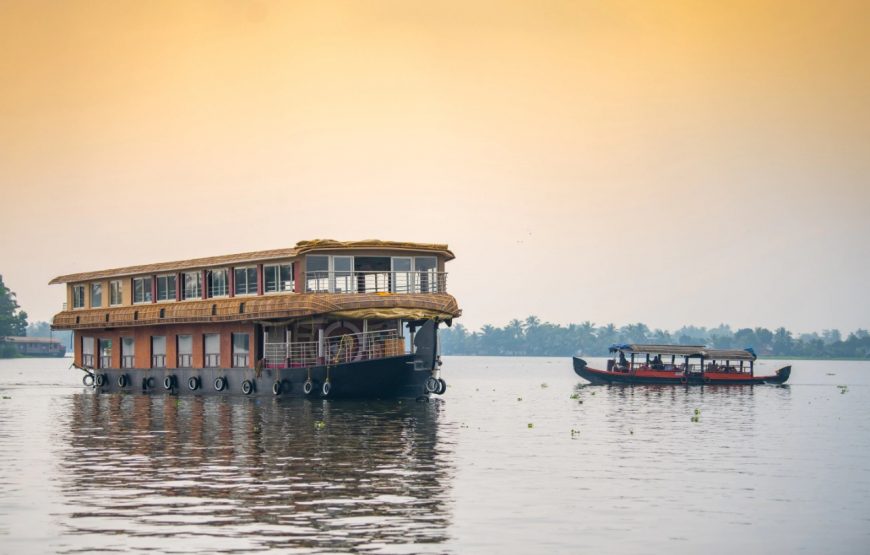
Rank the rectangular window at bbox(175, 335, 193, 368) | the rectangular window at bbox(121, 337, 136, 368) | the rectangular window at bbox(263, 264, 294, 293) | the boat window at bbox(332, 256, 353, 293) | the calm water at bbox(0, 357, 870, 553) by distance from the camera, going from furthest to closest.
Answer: the rectangular window at bbox(121, 337, 136, 368), the rectangular window at bbox(175, 335, 193, 368), the rectangular window at bbox(263, 264, 294, 293), the boat window at bbox(332, 256, 353, 293), the calm water at bbox(0, 357, 870, 553)

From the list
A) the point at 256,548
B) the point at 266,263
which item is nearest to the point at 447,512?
the point at 256,548

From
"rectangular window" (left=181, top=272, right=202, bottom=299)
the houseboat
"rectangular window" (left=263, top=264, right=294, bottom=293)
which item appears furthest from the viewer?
"rectangular window" (left=181, top=272, right=202, bottom=299)

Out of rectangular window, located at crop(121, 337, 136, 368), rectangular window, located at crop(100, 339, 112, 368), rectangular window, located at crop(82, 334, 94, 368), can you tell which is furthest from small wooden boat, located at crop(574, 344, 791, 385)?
rectangular window, located at crop(82, 334, 94, 368)

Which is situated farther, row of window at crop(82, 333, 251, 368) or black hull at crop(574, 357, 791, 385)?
black hull at crop(574, 357, 791, 385)

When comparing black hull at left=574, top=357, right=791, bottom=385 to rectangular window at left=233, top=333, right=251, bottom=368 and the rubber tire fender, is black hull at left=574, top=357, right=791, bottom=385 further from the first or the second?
the rubber tire fender

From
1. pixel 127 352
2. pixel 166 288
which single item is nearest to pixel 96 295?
pixel 127 352

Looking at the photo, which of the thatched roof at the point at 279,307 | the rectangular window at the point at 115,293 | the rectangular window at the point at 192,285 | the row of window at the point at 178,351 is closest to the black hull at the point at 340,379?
the row of window at the point at 178,351

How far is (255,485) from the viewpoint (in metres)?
24.1

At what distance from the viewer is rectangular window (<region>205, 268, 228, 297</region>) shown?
188 feet

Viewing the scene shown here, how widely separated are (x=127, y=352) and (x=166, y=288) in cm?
605

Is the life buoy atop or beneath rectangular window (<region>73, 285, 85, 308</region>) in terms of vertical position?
beneath

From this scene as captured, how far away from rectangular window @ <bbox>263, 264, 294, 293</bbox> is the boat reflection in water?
10889 millimetres

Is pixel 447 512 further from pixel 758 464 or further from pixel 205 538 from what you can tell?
pixel 758 464

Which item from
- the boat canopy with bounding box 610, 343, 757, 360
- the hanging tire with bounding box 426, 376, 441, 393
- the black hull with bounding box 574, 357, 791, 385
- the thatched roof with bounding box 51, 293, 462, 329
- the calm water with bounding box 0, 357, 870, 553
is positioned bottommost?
the calm water with bounding box 0, 357, 870, 553
